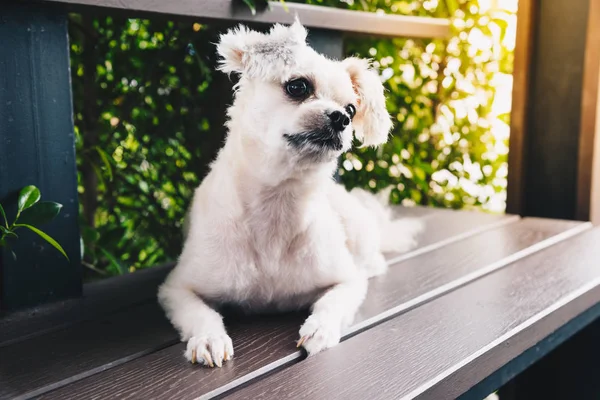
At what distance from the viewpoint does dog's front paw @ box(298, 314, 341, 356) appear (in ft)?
4.28

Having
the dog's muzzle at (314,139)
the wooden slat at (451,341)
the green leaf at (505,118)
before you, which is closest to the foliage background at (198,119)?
the green leaf at (505,118)

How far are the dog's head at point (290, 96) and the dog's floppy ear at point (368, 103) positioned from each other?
0.25 ft

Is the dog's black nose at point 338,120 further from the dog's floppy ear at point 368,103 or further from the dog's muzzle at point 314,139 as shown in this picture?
the dog's floppy ear at point 368,103

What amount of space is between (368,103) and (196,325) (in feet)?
2.29

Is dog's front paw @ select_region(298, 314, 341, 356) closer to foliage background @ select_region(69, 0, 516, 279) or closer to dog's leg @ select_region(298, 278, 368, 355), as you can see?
dog's leg @ select_region(298, 278, 368, 355)

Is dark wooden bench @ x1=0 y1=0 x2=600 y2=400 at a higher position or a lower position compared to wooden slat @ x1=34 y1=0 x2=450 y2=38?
lower

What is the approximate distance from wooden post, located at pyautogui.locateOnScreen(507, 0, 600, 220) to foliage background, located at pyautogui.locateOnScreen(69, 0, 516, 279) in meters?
0.18

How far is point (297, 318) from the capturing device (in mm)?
1507

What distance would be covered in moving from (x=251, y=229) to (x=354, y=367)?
414 millimetres

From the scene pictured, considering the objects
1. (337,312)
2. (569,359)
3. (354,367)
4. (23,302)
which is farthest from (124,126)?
(569,359)

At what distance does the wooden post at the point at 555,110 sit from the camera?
2502mm

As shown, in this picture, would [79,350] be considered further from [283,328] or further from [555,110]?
[555,110]

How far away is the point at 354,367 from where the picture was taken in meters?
1.23

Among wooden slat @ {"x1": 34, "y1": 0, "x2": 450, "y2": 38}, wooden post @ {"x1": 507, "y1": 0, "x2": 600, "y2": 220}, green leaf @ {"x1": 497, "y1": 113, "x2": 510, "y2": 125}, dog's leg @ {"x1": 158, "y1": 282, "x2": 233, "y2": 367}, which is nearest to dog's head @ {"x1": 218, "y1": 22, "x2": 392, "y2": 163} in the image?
wooden slat @ {"x1": 34, "y1": 0, "x2": 450, "y2": 38}
